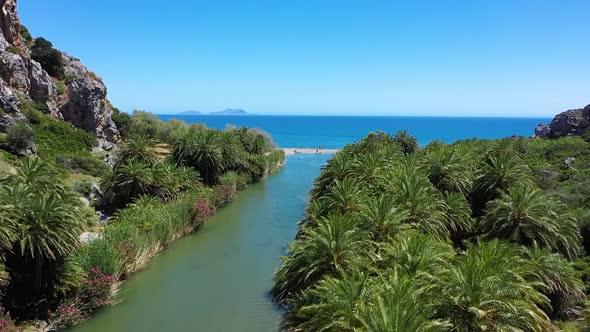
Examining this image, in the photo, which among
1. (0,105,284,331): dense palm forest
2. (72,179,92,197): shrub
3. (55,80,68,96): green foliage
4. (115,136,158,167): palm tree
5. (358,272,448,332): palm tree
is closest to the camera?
(358,272,448,332): palm tree

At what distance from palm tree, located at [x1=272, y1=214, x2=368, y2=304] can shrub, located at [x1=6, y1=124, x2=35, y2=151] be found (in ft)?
124

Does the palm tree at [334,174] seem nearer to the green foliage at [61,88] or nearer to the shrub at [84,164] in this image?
the shrub at [84,164]

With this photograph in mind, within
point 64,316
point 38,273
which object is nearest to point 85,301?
point 64,316

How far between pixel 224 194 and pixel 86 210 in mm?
17188

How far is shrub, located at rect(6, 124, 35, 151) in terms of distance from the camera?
44.9m

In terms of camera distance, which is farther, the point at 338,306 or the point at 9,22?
the point at 9,22

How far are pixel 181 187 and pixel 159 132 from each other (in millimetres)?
50788

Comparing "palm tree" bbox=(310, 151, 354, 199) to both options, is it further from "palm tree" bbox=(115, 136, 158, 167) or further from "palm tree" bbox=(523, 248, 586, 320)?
"palm tree" bbox=(115, 136, 158, 167)

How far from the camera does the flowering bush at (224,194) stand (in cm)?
4803

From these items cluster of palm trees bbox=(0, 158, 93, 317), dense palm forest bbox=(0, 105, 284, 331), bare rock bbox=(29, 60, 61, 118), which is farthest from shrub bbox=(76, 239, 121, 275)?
bare rock bbox=(29, 60, 61, 118)

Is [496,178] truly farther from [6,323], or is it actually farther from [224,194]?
[6,323]

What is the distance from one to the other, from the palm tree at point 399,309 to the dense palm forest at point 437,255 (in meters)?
0.04

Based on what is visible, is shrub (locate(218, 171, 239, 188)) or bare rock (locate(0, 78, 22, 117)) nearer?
Result: bare rock (locate(0, 78, 22, 117))

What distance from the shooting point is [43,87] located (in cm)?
6131
